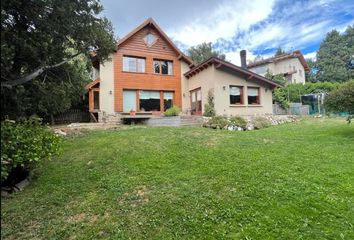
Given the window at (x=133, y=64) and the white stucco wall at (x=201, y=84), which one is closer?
the white stucco wall at (x=201, y=84)

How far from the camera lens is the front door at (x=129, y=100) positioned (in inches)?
829

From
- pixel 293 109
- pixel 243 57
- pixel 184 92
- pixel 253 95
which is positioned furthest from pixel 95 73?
pixel 293 109

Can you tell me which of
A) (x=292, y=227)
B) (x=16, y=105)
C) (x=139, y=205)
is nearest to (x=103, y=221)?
(x=139, y=205)

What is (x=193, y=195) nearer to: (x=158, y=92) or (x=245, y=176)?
(x=245, y=176)

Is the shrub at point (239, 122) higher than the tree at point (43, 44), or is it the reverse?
the tree at point (43, 44)

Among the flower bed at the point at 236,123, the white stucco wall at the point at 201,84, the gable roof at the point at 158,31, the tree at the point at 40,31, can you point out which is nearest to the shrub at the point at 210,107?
the white stucco wall at the point at 201,84

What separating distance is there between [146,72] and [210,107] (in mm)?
5955

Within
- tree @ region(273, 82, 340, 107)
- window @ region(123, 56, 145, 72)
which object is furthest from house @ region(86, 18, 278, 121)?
tree @ region(273, 82, 340, 107)

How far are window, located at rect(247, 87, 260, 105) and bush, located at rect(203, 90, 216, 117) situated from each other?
11.7 feet

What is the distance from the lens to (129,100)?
21.3m

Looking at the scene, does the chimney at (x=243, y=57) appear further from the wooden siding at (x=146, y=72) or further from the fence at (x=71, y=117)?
the fence at (x=71, y=117)

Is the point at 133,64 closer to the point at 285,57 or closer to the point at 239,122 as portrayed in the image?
the point at 239,122

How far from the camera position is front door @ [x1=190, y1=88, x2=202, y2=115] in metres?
21.7

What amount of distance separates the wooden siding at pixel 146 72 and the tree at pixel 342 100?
42.0ft
